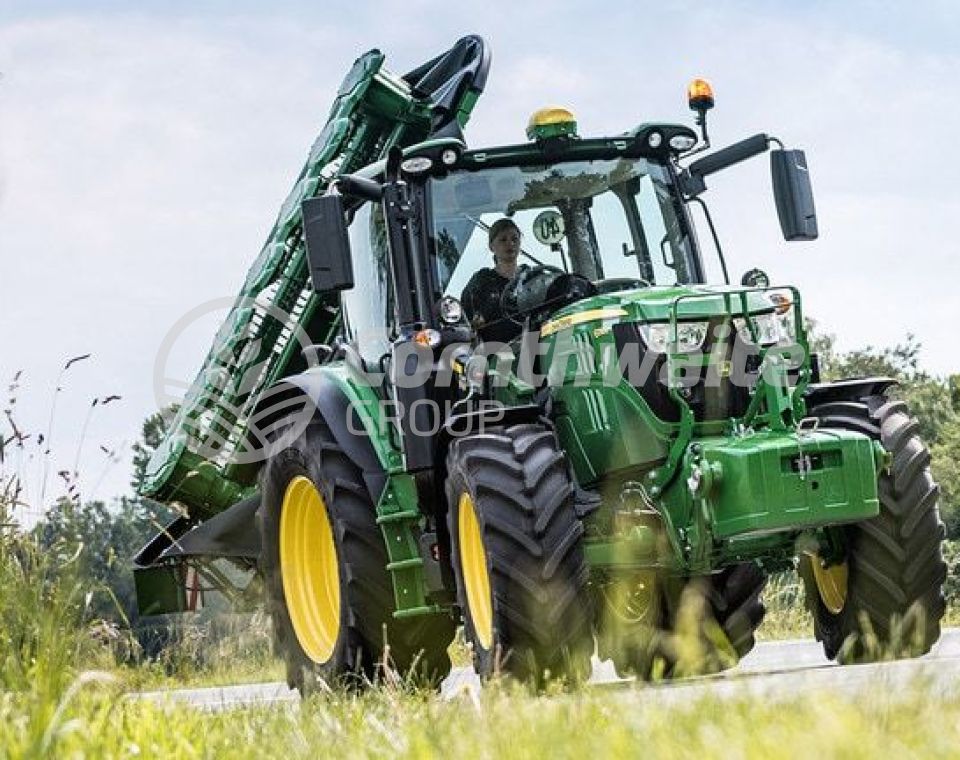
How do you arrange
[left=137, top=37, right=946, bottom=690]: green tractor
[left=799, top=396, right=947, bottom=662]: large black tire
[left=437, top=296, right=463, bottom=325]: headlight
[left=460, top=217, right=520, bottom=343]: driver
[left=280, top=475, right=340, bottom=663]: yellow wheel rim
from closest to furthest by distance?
[left=137, top=37, right=946, bottom=690]: green tractor < [left=799, top=396, right=947, bottom=662]: large black tire < [left=437, top=296, right=463, bottom=325]: headlight < [left=460, top=217, right=520, bottom=343]: driver < [left=280, top=475, right=340, bottom=663]: yellow wheel rim

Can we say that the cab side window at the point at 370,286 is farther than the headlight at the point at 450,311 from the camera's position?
Yes

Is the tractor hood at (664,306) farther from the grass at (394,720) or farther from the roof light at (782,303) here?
the grass at (394,720)

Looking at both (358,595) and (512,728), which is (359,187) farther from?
(512,728)

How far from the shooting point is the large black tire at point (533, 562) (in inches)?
287

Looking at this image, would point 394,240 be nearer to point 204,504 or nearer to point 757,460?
point 757,460

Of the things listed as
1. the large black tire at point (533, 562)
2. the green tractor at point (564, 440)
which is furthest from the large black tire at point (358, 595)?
the large black tire at point (533, 562)

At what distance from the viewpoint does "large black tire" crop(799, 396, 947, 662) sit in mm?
7922

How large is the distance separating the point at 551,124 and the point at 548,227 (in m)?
0.57

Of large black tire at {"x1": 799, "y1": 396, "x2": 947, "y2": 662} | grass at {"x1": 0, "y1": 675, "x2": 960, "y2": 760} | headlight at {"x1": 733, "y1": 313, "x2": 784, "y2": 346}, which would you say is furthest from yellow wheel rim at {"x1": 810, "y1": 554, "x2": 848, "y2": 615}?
grass at {"x1": 0, "y1": 675, "x2": 960, "y2": 760}

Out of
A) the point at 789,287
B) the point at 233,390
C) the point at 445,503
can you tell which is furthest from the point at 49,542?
the point at 233,390

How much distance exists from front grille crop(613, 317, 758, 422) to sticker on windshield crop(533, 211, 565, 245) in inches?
38.5

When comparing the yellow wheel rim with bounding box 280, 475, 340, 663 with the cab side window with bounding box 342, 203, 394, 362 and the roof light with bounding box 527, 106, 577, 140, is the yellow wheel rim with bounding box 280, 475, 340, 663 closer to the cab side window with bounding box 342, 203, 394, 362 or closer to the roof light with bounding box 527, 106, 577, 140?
the cab side window with bounding box 342, 203, 394, 362

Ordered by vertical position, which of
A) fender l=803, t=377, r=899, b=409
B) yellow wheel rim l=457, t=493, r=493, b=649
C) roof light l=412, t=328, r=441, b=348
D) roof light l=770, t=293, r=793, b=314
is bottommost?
yellow wheel rim l=457, t=493, r=493, b=649

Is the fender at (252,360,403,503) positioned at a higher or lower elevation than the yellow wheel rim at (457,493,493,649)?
higher
